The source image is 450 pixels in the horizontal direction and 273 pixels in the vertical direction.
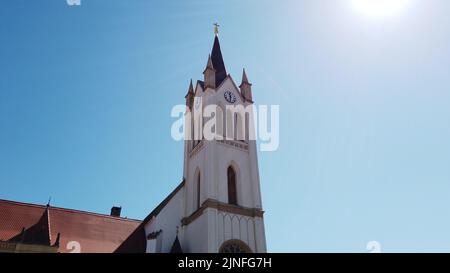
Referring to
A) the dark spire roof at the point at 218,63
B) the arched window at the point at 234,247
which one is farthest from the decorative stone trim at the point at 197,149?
the arched window at the point at 234,247

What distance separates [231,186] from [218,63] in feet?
41.3

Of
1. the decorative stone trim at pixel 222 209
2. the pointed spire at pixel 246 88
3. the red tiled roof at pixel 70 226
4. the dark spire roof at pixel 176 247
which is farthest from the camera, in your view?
the pointed spire at pixel 246 88

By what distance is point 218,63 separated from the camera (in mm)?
32781

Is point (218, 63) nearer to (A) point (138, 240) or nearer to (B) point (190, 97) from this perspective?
(B) point (190, 97)

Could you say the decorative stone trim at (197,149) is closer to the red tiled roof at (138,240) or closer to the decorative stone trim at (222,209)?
the red tiled roof at (138,240)

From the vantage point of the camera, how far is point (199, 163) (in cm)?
2581

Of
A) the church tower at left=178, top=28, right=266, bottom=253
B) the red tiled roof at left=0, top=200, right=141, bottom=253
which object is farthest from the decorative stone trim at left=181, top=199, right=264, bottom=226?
the red tiled roof at left=0, top=200, right=141, bottom=253

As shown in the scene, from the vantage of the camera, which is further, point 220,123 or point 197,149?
point 197,149

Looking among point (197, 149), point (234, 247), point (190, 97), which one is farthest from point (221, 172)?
point (190, 97)

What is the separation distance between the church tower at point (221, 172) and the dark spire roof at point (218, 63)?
0.29 ft

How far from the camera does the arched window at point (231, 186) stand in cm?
2438

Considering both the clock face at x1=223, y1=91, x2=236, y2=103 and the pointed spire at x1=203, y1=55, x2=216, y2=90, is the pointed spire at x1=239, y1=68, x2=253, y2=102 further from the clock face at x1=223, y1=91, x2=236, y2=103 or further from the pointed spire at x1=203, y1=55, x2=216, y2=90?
the pointed spire at x1=203, y1=55, x2=216, y2=90
